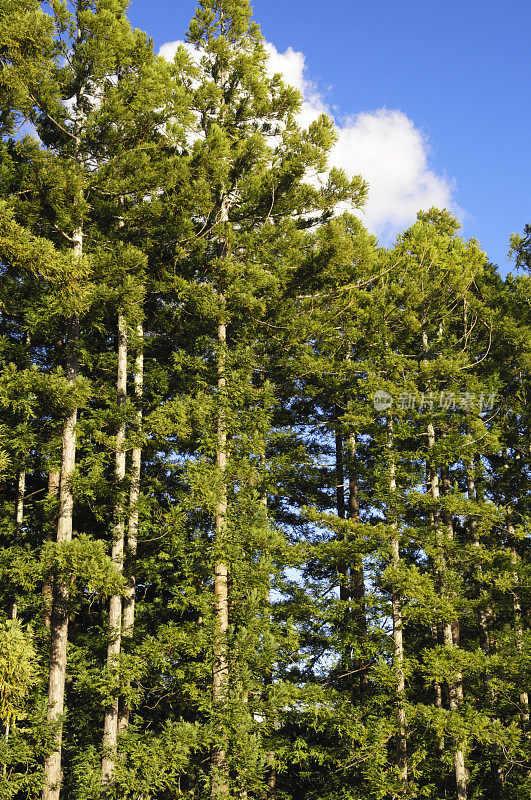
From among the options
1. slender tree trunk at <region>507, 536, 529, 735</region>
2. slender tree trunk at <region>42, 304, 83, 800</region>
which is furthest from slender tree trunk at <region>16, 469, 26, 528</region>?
slender tree trunk at <region>507, 536, 529, 735</region>

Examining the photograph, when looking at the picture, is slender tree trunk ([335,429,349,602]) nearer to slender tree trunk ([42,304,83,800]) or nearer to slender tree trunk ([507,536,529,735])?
slender tree trunk ([507,536,529,735])

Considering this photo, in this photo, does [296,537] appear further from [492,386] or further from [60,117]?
[60,117]

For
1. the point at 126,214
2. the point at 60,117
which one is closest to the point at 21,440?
the point at 126,214

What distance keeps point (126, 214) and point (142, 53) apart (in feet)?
12.0

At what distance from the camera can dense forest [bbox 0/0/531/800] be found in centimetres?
1082

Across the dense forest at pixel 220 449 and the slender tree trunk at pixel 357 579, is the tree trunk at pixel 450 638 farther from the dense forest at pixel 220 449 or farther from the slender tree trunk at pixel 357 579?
the slender tree trunk at pixel 357 579

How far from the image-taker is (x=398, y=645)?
13594 millimetres

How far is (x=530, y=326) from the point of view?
53.8 ft

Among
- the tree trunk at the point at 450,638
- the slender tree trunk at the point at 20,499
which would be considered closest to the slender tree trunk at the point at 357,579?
the tree trunk at the point at 450,638

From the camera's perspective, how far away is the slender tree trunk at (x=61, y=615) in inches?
393

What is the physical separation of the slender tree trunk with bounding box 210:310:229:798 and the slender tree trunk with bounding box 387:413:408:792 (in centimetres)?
400

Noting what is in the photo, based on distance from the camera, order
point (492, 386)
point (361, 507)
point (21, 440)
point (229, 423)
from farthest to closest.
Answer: point (361, 507)
point (492, 386)
point (229, 423)
point (21, 440)

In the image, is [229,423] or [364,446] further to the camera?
[364,446]

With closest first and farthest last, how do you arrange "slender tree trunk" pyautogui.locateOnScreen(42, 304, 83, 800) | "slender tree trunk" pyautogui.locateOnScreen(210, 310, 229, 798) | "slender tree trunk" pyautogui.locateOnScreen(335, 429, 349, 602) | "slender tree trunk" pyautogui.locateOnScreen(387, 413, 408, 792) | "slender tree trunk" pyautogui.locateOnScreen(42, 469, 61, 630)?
"slender tree trunk" pyautogui.locateOnScreen(42, 304, 83, 800)
"slender tree trunk" pyautogui.locateOnScreen(210, 310, 229, 798)
"slender tree trunk" pyautogui.locateOnScreen(42, 469, 61, 630)
"slender tree trunk" pyautogui.locateOnScreen(387, 413, 408, 792)
"slender tree trunk" pyautogui.locateOnScreen(335, 429, 349, 602)
